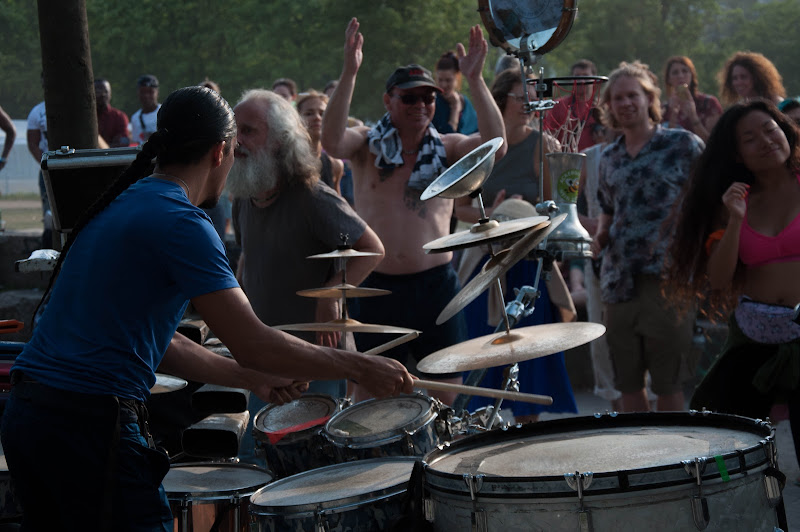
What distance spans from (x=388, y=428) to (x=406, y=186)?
2.15 metres

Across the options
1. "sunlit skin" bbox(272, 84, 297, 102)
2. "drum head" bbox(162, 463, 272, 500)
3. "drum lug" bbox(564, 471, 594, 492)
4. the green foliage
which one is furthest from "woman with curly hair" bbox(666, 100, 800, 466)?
the green foliage

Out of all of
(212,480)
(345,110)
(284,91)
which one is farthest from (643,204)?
(284,91)

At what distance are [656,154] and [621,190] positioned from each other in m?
0.29

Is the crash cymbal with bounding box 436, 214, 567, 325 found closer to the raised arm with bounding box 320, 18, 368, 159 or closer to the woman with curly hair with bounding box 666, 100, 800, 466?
the woman with curly hair with bounding box 666, 100, 800, 466

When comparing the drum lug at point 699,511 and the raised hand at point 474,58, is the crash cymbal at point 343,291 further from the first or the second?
the drum lug at point 699,511

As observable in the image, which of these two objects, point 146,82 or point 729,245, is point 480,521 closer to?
point 729,245

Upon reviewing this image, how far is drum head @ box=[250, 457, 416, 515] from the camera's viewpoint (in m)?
3.00

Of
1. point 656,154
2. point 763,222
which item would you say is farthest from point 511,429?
point 656,154

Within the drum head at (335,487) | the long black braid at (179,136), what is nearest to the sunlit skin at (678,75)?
the drum head at (335,487)

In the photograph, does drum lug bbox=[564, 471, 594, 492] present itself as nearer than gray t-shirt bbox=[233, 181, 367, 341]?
Yes

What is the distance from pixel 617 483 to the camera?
250 cm

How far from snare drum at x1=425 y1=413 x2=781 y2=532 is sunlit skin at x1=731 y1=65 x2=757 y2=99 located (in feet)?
16.1

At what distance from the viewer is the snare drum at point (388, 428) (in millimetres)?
3541

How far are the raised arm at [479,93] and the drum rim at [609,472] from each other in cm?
205
